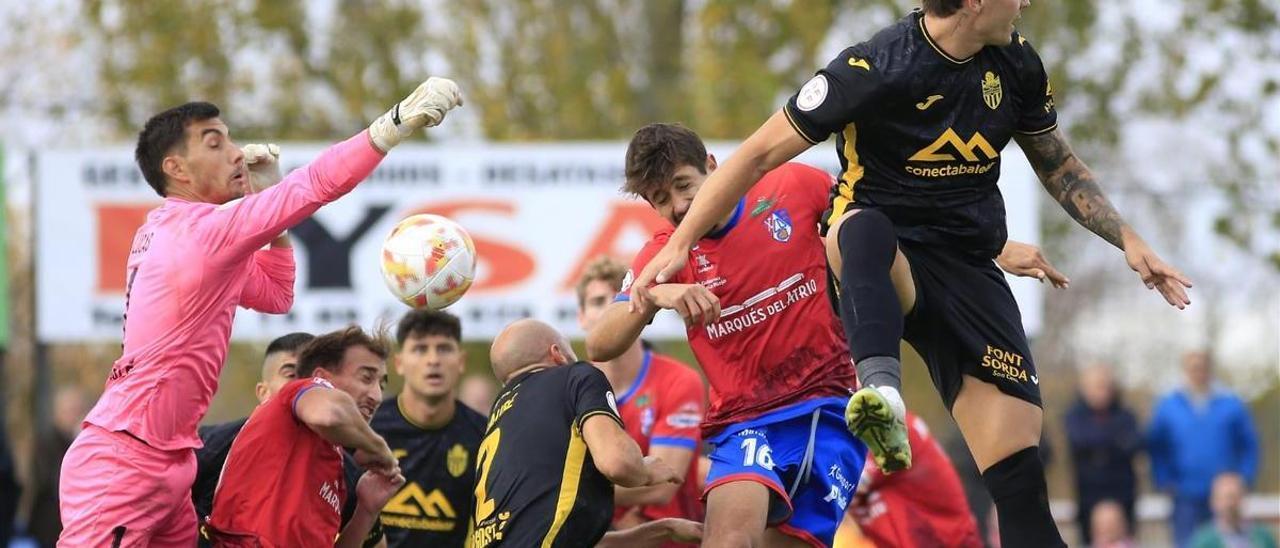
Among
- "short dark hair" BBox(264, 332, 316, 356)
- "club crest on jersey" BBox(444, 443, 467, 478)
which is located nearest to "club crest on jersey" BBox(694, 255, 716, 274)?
"club crest on jersey" BBox(444, 443, 467, 478)

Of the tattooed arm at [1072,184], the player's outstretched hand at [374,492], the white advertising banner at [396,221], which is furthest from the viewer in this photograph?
the white advertising banner at [396,221]

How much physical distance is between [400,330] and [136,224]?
6709 mm

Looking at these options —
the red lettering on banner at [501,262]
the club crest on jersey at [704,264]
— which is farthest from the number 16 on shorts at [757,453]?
the red lettering on banner at [501,262]

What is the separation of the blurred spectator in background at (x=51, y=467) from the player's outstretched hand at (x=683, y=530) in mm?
6950

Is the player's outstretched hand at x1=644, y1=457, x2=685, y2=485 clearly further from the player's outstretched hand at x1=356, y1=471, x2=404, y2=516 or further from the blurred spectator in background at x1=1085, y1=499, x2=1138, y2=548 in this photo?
the blurred spectator in background at x1=1085, y1=499, x2=1138, y2=548

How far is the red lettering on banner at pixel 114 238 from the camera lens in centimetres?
1429

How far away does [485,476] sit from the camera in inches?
269

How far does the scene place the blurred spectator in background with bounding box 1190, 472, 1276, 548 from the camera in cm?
1246

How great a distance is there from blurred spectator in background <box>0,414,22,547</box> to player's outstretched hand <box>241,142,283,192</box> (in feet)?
22.1

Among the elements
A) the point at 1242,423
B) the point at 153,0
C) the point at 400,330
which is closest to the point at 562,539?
the point at 400,330

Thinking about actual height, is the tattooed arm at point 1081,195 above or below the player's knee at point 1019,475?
above

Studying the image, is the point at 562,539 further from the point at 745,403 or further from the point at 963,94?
the point at 963,94

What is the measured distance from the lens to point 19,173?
50.6ft

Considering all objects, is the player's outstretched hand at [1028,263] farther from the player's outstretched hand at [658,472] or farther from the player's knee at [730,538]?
the player's outstretched hand at [658,472]
